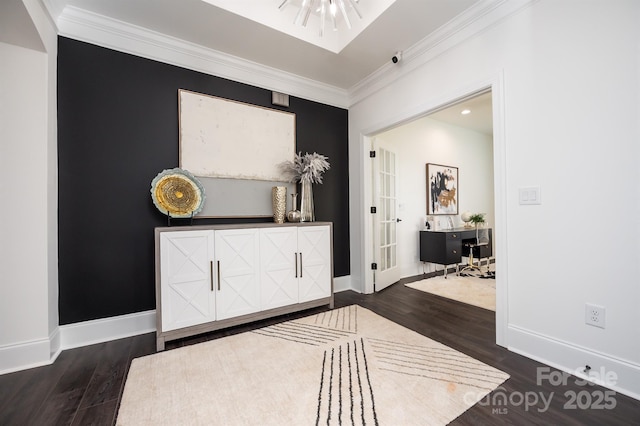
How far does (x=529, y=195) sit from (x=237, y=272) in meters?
2.43

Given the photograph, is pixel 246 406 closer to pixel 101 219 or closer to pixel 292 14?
pixel 101 219

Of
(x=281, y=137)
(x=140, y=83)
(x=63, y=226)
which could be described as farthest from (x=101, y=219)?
(x=281, y=137)

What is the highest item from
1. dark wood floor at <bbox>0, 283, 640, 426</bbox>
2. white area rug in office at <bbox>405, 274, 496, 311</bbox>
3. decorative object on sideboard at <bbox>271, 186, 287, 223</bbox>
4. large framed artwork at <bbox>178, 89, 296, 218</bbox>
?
large framed artwork at <bbox>178, 89, 296, 218</bbox>

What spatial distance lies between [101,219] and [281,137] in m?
1.94

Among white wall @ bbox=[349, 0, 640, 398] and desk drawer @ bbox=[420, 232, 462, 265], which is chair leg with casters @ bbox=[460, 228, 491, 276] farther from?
white wall @ bbox=[349, 0, 640, 398]

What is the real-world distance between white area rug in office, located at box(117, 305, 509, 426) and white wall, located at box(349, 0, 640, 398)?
0.62m

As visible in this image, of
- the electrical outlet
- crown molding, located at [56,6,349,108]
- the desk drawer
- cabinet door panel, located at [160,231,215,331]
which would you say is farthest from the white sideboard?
the desk drawer

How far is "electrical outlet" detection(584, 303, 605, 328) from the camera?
1.65m

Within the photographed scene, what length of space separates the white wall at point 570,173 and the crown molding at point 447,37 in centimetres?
8

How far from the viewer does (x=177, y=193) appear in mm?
2375

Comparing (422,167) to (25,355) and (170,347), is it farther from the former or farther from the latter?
(25,355)

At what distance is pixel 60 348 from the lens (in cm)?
213

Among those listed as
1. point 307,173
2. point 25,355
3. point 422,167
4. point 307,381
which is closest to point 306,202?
point 307,173

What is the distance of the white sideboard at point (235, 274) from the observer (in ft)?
7.13
